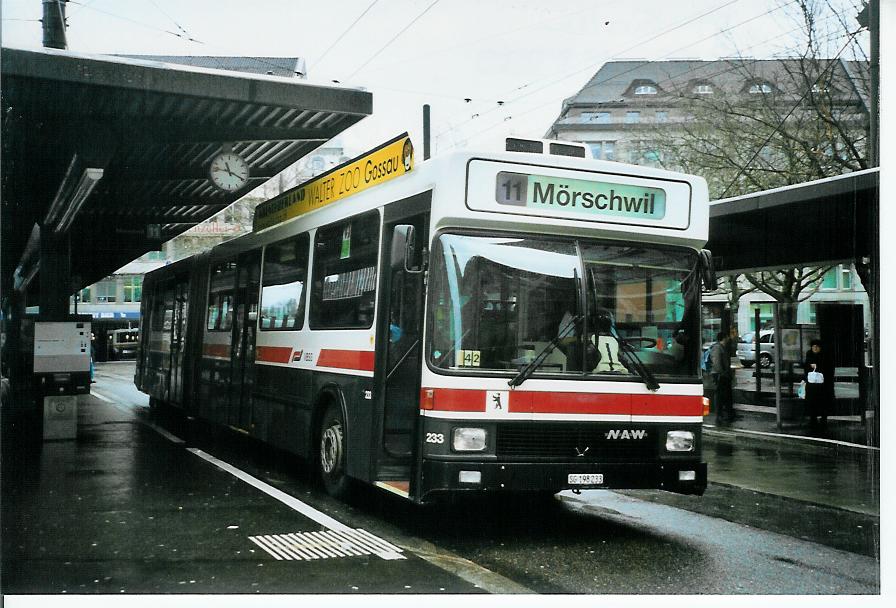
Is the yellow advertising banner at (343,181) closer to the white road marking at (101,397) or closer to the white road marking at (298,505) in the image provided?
the white road marking at (298,505)

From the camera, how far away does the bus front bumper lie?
764 centimetres

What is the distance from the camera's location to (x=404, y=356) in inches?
342

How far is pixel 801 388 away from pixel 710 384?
142 inches

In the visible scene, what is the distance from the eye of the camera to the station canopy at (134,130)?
33.0 ft

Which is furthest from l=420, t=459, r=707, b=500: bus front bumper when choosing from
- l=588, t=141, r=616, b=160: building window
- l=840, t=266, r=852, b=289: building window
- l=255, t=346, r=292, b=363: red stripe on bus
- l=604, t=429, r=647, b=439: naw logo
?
l=588, t=141, r=616, b=160: building window

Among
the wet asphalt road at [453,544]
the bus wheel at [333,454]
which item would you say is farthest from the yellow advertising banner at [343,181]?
the wet asphalt road at [453,544]

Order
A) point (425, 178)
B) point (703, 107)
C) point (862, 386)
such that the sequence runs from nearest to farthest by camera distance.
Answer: point (425, 178) < point (862, 386) < point (703, 107)

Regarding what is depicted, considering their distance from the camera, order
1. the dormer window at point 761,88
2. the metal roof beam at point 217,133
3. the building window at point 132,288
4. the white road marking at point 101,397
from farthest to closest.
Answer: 1. the white road marking at point 101,397
2. the building window at point 132,288
3. the dormer window at point 761,88
4. the metal roof beam at point 217,133

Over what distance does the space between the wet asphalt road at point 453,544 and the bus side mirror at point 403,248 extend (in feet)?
7.13

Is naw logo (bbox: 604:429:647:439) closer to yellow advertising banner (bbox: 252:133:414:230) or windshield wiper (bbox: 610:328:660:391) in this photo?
windshield wiper (bbox: 610:328:660:391)

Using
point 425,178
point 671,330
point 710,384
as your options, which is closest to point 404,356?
point 425,178

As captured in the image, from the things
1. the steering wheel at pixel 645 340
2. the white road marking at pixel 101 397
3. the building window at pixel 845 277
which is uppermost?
Result: the building window at pixel 845 277

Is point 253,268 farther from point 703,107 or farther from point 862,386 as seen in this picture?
point 703,107

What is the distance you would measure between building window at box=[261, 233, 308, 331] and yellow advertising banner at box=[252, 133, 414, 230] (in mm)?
379
